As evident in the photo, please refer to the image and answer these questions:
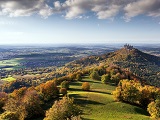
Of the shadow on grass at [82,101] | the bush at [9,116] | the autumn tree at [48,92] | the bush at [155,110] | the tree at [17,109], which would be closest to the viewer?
the bush at [9,116]

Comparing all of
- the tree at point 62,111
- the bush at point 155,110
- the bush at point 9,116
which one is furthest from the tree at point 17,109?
the bush at point 155,110

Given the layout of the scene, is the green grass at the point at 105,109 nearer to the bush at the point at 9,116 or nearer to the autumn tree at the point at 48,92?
the autumn tree at the point at 48,92

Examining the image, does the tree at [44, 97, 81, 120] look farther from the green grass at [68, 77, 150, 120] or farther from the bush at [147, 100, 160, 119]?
the bush at [147, 100, 160, 119]

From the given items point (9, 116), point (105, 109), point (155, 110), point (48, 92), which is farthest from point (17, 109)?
point (155, 110)

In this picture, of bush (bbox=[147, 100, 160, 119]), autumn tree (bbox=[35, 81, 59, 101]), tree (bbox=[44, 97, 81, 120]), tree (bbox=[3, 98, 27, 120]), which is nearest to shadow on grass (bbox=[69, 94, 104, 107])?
autumn tree (bbox=[35, 81, 59, 101])

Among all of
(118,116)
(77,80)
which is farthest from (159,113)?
(77,80)

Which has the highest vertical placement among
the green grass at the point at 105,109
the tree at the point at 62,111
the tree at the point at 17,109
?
the tree at the point at 62,111

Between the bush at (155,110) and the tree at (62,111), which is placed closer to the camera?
the tree at (62,111)

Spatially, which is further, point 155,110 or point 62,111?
point 155,110

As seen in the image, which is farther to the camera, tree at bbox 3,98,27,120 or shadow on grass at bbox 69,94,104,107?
shadow on grass at bbox 69,94,104,107

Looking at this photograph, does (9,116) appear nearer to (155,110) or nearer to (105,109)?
(105,109)

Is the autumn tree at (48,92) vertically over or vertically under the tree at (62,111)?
under
